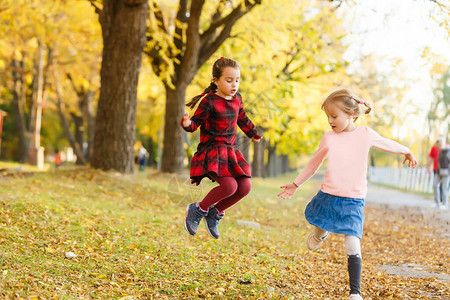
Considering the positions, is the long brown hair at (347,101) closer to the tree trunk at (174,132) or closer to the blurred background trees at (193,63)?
the blurred background trees at (193,63)

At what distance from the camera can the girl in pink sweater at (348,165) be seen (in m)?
4.63

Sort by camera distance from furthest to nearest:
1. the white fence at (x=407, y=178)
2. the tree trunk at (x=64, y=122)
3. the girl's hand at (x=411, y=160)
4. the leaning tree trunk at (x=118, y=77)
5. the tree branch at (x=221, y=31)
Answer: the tree trunk at (x=64, y=122) → the white fence at (x=407, y=178) → the tree branch at (x=221, y=31) → the leaning tree trunk at (x=118, y=77) → the girl's hand at (x=411, y=160)

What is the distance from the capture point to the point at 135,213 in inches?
364

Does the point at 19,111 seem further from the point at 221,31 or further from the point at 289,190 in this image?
the point at 289,190

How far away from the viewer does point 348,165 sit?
4.63m

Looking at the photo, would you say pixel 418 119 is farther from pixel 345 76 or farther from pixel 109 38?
pixel 109 38

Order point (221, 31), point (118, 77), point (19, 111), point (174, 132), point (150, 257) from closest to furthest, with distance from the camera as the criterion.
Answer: point (150, 257)
point (118, 77)
point (221, 31)
point (174, 132)
point (19, 111)

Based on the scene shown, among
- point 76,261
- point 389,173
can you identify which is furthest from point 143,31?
point 389,173

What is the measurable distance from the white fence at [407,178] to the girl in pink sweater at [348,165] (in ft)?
54.8

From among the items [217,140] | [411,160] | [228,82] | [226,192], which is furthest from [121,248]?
[411,160]

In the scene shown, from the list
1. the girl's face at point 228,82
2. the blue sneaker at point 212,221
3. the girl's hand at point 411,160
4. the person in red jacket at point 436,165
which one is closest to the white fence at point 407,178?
the person in red jacket at point 436,165

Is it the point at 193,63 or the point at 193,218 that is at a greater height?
the point at 193,63

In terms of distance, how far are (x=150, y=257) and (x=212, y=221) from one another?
127cm

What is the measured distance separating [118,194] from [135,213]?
1.87 m
